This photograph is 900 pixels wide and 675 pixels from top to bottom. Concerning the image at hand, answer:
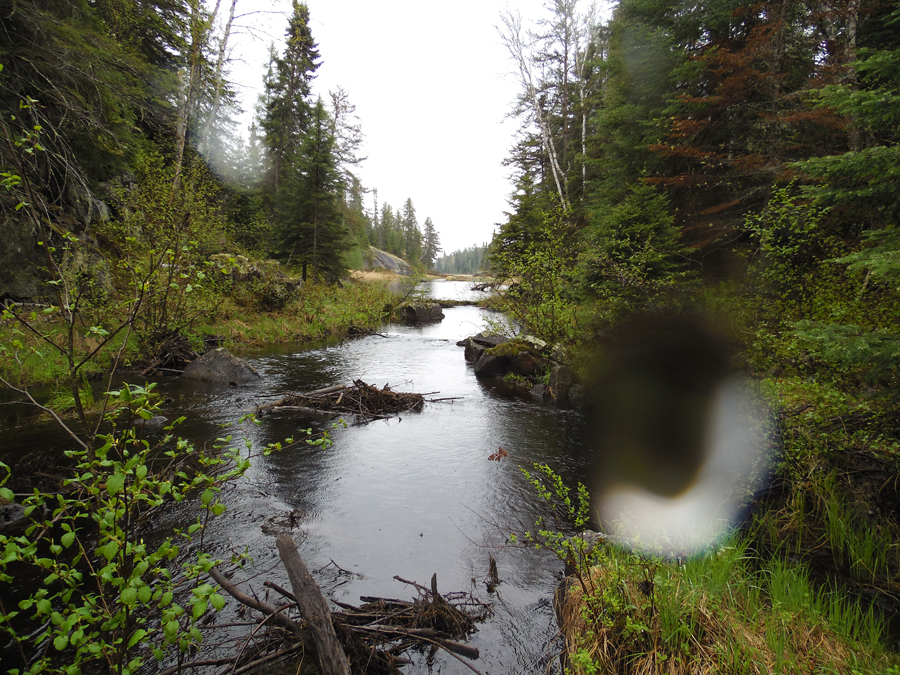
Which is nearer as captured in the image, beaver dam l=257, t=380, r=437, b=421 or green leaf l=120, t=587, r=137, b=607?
green leaf l=120, t=587, r=137, b=607

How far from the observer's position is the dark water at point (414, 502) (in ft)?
13.3

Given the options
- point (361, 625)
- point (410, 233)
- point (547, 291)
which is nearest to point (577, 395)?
point (547, 291)

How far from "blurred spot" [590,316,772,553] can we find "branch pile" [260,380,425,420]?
14.6 feet

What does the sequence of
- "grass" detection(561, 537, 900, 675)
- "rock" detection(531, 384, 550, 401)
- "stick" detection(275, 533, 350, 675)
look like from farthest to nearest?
1. "rock" detection(531, 384, 550, 401)
2. "grass" detection(561, 537, 900, 675)
3. "stick" detection(275, 533, 350, 675)

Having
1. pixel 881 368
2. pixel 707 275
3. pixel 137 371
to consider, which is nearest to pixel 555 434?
pixel 881 368

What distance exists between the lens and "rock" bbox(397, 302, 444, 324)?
26812 millimetres

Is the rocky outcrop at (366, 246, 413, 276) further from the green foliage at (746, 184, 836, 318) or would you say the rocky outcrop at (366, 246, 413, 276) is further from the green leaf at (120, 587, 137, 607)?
the green leaf at (120, 587, 137, 607)

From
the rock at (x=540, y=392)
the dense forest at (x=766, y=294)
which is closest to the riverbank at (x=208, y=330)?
the dense forest at (x=766, y=294)

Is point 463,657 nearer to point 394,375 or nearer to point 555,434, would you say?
point 555,434

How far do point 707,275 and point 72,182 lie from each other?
18.1 meters

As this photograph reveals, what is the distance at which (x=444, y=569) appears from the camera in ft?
14.7

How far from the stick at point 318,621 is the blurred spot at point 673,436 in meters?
3.00

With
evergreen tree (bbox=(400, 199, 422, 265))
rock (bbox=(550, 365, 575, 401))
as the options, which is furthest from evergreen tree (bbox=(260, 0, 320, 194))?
evergreen tree (bbox=(400, 199, 422, 265))

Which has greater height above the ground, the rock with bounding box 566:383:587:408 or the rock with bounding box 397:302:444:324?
the rock with bounding box 397:302:444:324
